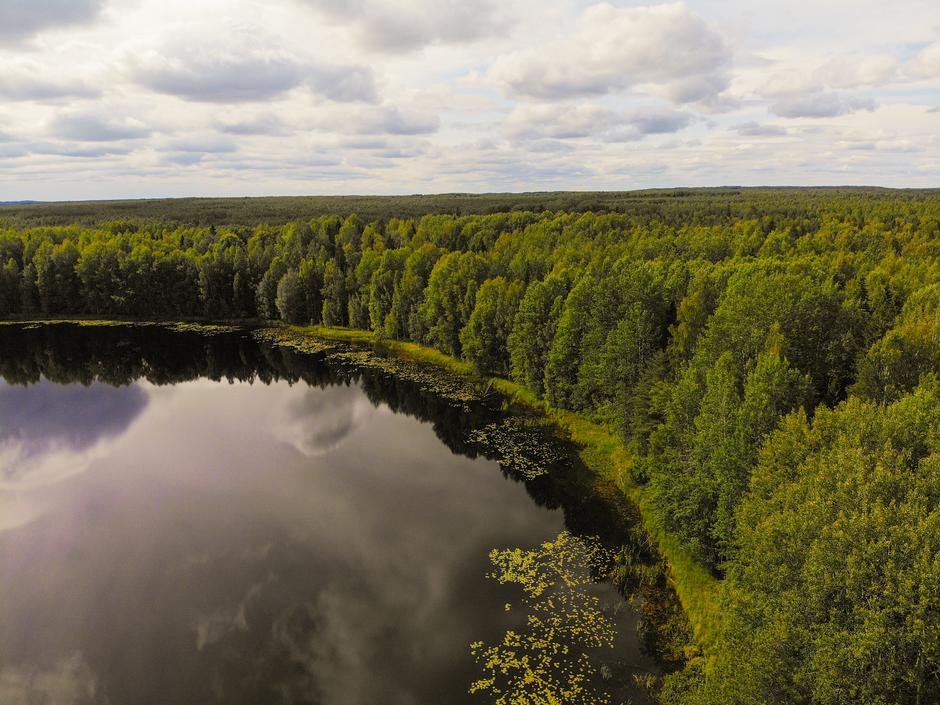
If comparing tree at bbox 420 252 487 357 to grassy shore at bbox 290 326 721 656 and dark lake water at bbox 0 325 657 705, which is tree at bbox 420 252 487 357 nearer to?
grassy shore at bbox 290 326 721 656

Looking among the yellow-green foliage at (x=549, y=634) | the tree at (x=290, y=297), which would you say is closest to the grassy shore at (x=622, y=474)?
the yellow-green foliage at (x=549, y=634)

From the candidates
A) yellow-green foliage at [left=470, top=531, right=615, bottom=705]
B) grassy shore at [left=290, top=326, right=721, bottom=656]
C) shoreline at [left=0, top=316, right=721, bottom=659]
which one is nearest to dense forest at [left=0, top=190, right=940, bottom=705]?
grassy shore at [left=290, top=326, right=721, bottom=656]

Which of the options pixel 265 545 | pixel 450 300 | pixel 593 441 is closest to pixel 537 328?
pixel 593 441

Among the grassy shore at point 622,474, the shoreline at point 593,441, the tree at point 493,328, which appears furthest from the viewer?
the tree at point 493,328

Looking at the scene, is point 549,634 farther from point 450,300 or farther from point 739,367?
point 450,300

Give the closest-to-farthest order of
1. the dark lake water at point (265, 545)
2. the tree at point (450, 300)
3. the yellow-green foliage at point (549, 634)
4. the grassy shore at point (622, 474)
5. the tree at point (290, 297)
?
A: the yellow-green foliage at point (549, 634), the dark lake water at point (265, 545), the grassy shore at point (622, 474), the tree at point (450, 300), the tree at point (290, 297)

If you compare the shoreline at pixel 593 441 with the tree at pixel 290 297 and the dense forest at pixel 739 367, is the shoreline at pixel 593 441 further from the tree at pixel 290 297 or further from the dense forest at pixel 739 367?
the tree at pixel 290 297
